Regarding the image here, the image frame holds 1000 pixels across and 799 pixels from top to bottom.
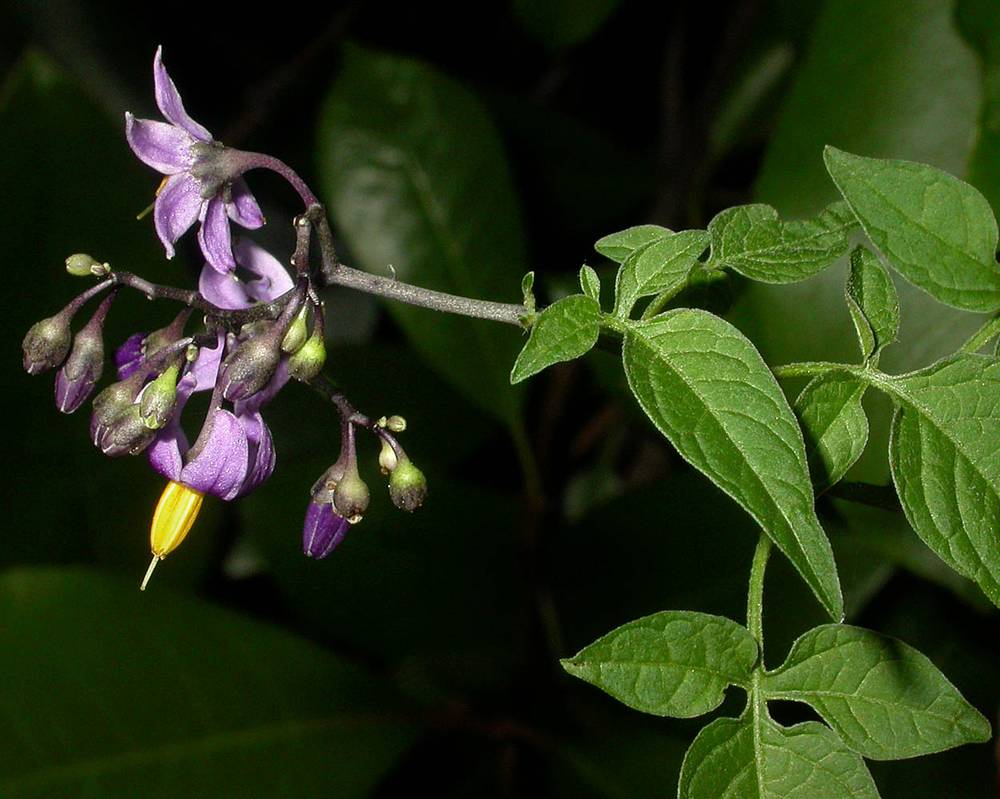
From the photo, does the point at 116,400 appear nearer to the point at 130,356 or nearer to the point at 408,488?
the point at 130,356

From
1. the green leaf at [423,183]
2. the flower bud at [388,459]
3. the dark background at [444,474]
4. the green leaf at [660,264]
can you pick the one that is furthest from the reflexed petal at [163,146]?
the green leaf at [423,183]

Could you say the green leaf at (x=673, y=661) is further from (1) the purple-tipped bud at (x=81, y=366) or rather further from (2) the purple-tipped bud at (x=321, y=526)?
(1) the purple-tipped bud at (x=81, y=366)

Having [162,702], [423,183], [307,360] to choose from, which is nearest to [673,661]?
[307,360]

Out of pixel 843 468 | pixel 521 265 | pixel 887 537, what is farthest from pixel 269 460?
pixel 521 265

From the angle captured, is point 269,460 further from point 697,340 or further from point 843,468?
point 843,468

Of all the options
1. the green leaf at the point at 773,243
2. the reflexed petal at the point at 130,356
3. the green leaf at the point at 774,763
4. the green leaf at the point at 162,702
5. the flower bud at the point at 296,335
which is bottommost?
the green leaf at the point at 162,702

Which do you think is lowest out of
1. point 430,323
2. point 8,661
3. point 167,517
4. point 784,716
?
point 784,716

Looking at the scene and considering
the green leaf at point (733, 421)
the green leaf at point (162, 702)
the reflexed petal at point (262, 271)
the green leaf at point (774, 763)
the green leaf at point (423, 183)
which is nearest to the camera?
the green leaf at point (733, 421)
